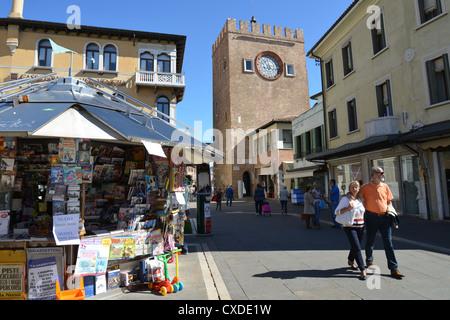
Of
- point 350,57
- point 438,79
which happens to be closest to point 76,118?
point 438,79

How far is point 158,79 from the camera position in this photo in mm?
21734

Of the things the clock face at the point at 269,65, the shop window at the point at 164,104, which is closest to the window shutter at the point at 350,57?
the shop window at the point at 164,104

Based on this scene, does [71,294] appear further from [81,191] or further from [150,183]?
[150,183]

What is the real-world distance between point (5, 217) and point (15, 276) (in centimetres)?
95

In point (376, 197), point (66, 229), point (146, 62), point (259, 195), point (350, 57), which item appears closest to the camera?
point (66, 229)

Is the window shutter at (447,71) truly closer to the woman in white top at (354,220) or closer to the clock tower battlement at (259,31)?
the woman in white top at (354,220)

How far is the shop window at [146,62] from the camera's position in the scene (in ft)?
73.7

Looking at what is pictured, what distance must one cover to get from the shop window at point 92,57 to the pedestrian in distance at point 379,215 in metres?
21.9

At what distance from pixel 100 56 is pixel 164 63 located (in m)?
4.77

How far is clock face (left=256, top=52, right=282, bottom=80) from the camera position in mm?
37688

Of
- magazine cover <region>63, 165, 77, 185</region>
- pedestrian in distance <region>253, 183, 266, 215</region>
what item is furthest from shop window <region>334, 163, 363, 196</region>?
magazine cover <region>63, 165, 77, 185</region>
